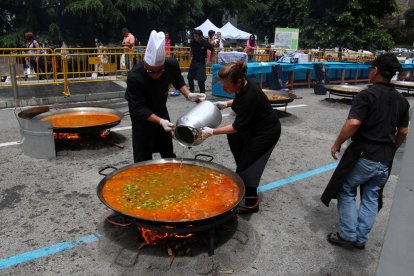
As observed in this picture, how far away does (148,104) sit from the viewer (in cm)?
436

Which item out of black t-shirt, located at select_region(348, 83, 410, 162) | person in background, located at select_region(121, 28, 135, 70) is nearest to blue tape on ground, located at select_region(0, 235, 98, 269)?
black t-shirt, located at select_region(348, 83, 410, 162)

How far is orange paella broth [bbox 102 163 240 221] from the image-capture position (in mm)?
3414

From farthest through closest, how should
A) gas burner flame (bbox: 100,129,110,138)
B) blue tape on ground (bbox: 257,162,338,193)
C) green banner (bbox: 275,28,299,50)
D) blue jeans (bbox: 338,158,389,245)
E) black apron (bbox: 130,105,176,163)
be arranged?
green banner (bbox: 275,28,299,50)
gas burner flame (bbox: 100,129,110,138)
blue tape on ground (bbox: 257,162,338,193)
black apron (bbox: 130,105,176,163)
blue jeans (bbox: 338,158,389,245)

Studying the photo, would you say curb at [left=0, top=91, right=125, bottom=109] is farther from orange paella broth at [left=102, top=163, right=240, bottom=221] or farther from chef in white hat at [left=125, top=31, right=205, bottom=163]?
orange paella broth at [left=102, top=163, right=240, bottom=221]

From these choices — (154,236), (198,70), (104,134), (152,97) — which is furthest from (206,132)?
(198,70)

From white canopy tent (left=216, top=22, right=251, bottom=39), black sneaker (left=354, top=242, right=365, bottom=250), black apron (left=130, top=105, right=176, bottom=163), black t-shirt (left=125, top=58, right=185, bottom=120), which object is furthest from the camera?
white canopy tent (left=216, top=22, right=251, bottom=39)

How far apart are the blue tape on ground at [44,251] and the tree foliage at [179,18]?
17788 mm

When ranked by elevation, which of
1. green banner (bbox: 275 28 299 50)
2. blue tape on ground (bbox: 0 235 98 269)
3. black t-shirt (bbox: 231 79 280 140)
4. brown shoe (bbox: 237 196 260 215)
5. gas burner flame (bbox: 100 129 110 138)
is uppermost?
green banner (bbox: 275 28 299 50)

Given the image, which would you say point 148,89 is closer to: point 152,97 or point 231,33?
point 152,97

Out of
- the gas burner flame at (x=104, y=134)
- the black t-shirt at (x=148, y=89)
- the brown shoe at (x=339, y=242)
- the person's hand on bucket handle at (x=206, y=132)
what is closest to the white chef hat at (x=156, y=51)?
the black t-shirt at (x=148, y=89)

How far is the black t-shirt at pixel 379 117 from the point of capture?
Answer: 3389mm

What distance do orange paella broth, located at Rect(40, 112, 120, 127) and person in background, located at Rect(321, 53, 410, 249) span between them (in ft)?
14.6

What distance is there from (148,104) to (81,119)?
3.14 m

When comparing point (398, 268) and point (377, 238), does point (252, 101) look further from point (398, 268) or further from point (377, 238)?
point (398, 268)
